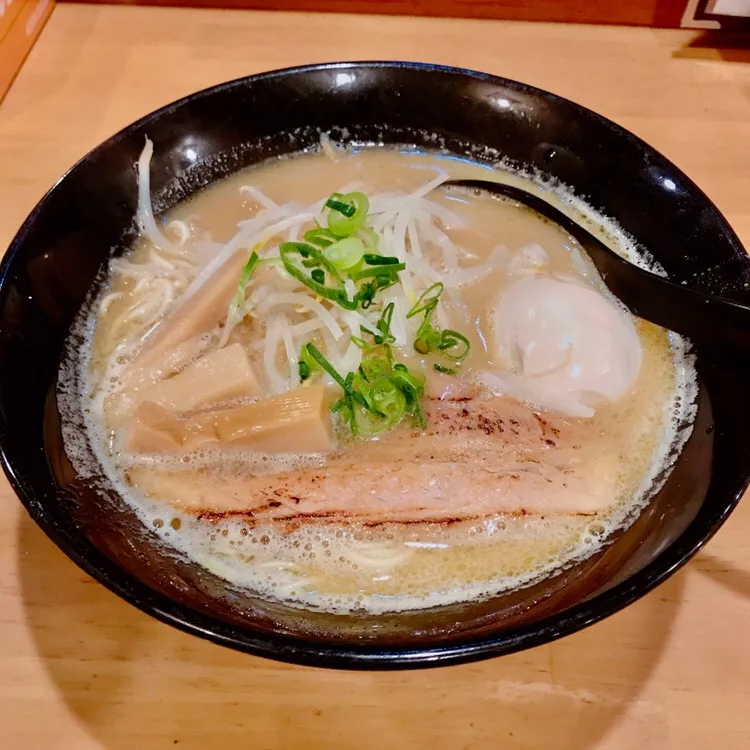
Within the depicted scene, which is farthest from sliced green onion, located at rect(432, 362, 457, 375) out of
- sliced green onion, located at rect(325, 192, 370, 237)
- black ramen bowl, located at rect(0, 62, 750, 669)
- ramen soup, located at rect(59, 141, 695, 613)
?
black ramen bowl, located at rect(0, 62, 750, 669)

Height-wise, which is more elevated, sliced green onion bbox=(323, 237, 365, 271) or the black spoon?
the black spoon

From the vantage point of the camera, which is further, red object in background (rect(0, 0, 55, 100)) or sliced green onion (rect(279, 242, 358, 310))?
red object in background (rect(0, 0, 55, 100))

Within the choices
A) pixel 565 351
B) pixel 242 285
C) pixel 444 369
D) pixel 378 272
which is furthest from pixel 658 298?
pixel 242 285

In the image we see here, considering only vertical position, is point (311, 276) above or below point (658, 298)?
below

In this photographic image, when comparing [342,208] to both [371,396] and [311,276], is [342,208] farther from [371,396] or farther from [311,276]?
[371,396]

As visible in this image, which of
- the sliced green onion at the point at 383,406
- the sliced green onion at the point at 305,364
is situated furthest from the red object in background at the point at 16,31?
the sliced green onion at the point at 383,406

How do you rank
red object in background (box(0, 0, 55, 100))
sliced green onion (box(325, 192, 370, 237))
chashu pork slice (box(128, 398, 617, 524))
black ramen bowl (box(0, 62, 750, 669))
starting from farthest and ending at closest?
1. red object in background (box(0, 0, 55, 100))
2. sliced green onion (box(325, 192, 370, 237))
3. chashu pork slice (box(128, 398, 617, 524))
4. black ramen bowl (box(0, 62, 750, 669))

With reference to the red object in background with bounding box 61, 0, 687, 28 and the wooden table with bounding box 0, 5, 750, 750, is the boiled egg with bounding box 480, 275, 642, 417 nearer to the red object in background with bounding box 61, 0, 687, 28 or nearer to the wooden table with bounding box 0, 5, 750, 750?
the wooden table with bounding box 0, 5, 750, 750
